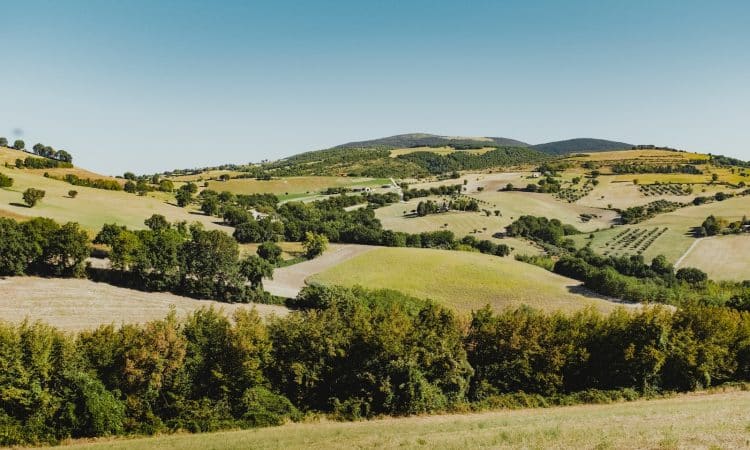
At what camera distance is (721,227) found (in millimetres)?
121000

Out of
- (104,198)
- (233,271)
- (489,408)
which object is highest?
(104,198)

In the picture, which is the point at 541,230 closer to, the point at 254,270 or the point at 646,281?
the point at 646,281

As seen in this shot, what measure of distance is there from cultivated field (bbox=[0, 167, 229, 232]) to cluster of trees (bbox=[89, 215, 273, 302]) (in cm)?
2971

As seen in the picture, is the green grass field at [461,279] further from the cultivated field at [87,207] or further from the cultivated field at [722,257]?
the cultivated field at [87,207]

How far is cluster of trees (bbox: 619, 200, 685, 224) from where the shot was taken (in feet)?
486

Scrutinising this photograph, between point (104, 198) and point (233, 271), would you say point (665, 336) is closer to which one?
point (233, 271)

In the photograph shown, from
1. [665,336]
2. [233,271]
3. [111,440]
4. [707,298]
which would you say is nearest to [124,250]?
[233,271]

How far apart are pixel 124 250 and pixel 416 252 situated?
55295 millimetres

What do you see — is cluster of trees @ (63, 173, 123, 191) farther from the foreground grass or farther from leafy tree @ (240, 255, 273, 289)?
the foreground grass

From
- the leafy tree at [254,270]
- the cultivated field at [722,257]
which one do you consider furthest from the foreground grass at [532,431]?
the cultivated field at [722,257]

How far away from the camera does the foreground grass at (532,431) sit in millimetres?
23062

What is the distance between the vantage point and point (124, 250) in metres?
68.3

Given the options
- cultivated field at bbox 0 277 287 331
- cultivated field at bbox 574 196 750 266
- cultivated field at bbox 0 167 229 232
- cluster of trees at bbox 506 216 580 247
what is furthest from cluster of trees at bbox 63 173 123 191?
cultivated field at bbox 574 196 750 266

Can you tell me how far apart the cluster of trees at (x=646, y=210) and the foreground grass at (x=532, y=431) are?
125 meters
